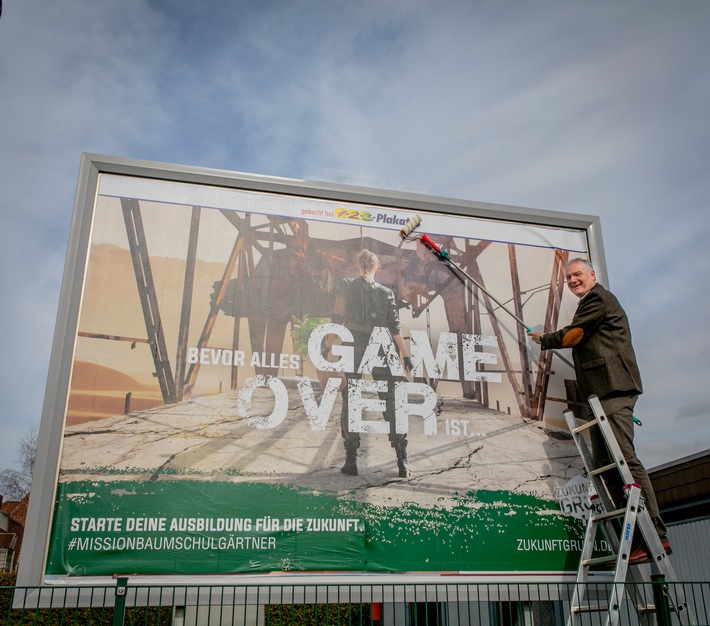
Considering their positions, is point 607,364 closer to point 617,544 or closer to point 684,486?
point 617,544

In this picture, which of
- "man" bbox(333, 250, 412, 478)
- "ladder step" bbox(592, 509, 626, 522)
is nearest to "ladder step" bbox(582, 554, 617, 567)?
"ladder step" bbox(592, 509, 626, 522)

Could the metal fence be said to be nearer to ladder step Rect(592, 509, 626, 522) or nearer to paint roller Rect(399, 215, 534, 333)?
ladder step Rect(592, 509, 626, 522)

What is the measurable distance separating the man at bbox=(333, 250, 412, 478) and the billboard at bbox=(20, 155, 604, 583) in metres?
0.02

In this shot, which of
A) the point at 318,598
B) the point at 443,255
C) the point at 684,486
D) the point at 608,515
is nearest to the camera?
the point at 318,598

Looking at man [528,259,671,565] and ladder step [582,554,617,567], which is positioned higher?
man [528,259,671,565]

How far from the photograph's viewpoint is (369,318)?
646 centimetres

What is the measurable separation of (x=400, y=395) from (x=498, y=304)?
1409mm

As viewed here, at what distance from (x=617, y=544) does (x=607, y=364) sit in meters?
1.54

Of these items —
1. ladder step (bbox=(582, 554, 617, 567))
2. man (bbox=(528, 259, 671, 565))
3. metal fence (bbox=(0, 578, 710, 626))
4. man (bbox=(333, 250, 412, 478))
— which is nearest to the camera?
metal fence (bbox=(0, 578, 710, 626))

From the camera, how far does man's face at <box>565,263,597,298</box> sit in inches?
271

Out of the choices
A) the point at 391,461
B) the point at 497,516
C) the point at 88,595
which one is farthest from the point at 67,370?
the point at 497,516

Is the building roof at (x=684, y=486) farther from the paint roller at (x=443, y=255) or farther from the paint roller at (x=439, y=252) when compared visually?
the paint roller at (x=439, y=252)

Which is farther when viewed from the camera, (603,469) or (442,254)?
(442,254)

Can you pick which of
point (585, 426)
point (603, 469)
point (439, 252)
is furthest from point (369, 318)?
point (603, 469)
